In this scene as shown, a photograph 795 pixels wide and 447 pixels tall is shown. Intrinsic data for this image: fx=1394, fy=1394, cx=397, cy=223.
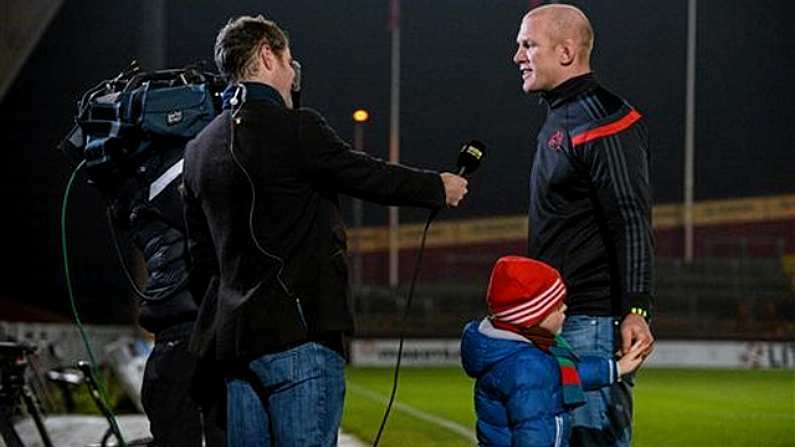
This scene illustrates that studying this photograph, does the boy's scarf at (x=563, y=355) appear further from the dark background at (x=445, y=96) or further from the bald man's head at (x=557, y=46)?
the dark background at (x=445, y=96)

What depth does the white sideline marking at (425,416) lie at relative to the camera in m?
9.34

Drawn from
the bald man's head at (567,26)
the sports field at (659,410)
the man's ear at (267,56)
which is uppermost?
the bald man's head at (567,26)

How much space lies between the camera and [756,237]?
2441 centimetres

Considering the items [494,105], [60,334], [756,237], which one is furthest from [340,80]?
[60,334]

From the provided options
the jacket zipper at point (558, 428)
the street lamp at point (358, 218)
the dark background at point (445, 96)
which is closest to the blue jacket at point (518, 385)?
the jacket zipper at point (558, 428)

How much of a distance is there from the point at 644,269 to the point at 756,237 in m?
22.0

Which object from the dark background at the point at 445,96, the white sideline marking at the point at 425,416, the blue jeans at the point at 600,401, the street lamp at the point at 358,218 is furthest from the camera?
the street lamp at the point at 358,218

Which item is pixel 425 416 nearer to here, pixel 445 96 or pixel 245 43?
pixel 245 43

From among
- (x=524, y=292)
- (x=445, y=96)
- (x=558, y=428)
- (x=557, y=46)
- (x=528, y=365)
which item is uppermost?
(x=557, y=46)

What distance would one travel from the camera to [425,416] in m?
10.9

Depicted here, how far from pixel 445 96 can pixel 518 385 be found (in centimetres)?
1828

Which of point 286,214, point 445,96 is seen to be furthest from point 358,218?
point 286,214

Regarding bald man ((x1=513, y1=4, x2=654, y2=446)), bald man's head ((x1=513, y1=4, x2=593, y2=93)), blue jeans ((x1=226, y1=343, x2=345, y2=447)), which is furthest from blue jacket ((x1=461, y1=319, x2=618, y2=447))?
bald man's head ((x1=513, y1=4, x2=593, y2=93))

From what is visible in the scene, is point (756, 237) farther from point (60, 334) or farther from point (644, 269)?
point (644, 269)
